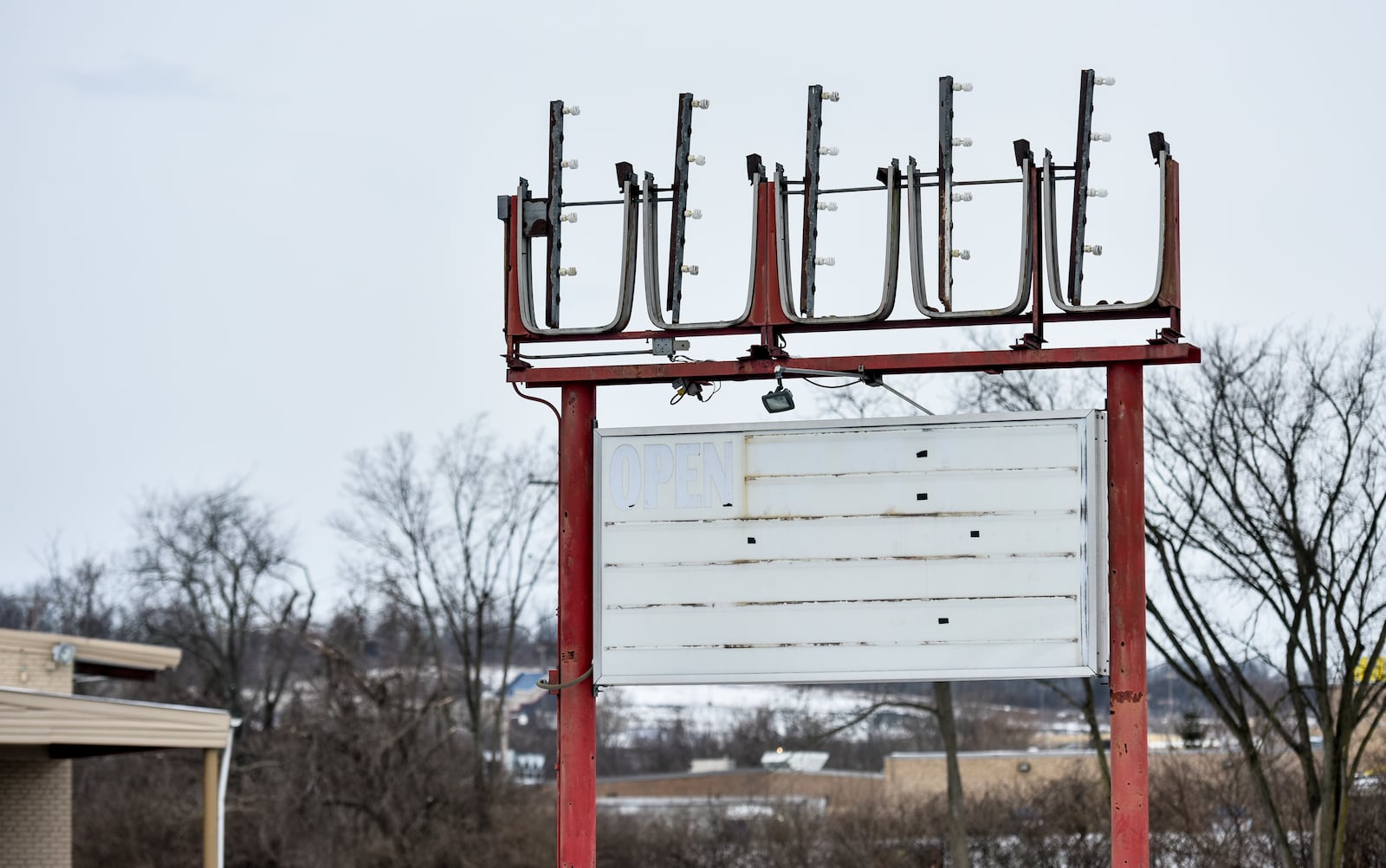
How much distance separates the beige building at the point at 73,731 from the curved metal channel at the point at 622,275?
1143 centimetres

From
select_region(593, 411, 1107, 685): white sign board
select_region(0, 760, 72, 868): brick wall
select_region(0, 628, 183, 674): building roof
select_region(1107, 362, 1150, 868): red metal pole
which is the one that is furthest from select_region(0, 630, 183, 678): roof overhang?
select_region(1107, 362, 1150, 868): red metal pole

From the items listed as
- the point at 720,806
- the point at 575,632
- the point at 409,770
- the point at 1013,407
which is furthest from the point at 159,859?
the point at 575,632

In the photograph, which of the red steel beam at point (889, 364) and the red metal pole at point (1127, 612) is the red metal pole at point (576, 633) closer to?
the red steel beam at point (889, 364)

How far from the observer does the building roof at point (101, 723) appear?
1878 cm

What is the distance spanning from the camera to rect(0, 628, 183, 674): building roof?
24.5 metres

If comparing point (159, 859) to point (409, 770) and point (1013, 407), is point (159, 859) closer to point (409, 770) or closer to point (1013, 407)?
point (409, 770)

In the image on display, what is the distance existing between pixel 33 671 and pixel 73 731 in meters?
6.03

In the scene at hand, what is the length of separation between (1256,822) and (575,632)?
2762 centimetres

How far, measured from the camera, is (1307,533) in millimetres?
28047

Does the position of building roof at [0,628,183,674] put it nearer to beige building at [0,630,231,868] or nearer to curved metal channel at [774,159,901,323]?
beige building at [0,630,231,868]

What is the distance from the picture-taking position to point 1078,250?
10.3 meters

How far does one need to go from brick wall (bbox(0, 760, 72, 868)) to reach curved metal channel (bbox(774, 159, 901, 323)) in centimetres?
1908

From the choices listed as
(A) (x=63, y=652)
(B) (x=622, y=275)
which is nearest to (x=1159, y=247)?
(B) (x=622, y=275)

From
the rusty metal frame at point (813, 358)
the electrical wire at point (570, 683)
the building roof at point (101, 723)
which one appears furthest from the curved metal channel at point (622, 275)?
the building roof at point (101, 723)
